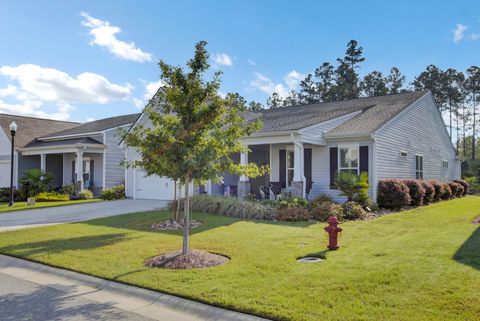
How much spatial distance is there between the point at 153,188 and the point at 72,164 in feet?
31.9

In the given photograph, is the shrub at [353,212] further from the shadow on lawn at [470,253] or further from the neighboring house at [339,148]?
the shadow on lawn at [470,253]

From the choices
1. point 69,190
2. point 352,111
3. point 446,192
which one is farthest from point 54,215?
point 446,192

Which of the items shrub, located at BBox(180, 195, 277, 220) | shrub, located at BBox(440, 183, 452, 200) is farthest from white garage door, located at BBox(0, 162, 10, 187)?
shrub, located at BBox(440, 183, 452, 200)

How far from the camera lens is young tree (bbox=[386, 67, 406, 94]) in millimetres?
47625

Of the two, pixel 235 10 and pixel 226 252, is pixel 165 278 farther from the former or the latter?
pixel 235 10

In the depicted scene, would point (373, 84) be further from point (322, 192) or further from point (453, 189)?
point (322, 192)

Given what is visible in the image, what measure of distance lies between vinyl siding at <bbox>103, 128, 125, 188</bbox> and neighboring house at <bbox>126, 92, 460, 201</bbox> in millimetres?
2527

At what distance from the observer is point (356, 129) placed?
15992mm

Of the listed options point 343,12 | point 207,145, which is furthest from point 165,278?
point 343,12

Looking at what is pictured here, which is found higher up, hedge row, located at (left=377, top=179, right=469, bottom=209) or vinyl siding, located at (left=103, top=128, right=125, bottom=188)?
vinyl siding, located at (left=103, top=128, right=125, bottom=188)

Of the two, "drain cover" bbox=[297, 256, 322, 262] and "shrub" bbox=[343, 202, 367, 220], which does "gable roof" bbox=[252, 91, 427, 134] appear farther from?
"drain cover" bbox=[297, 256, 322, 262]

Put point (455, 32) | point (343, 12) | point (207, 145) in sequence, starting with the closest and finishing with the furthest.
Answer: point (207, 145) < point (343, 12) < point (455, 32)

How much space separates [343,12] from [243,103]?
1036 cm

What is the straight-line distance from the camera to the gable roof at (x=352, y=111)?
1612 cm
